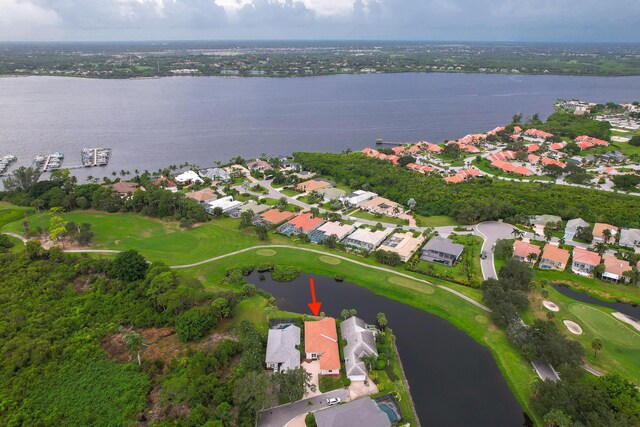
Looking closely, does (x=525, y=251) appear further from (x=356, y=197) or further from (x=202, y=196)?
(x=202, y=196)

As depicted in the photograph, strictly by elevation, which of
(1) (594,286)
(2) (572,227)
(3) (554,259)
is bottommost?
(1) (594,286)

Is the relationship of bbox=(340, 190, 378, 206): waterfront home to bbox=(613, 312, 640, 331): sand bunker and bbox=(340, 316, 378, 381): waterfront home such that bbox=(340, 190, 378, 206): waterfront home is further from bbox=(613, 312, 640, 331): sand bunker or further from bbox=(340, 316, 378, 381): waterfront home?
bbox=(613, 312, 640, 331): sand bunker

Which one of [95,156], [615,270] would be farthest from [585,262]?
[95,156]

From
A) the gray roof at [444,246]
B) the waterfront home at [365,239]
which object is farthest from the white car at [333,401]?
the gray roof at [444,246]

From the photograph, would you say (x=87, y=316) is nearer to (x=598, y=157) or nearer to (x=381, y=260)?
(x=381, y=260)

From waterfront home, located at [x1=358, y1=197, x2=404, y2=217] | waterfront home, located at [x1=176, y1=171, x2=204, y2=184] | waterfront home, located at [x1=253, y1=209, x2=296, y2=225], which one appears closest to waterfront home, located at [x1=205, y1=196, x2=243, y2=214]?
waterfront home, located at [x1=253, y1=209, x2=296, y2=225]

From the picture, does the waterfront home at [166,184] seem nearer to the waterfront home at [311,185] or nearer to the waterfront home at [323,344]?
the waterfront home at [311,185]

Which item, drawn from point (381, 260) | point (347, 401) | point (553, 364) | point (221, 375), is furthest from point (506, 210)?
point (221, 375)
